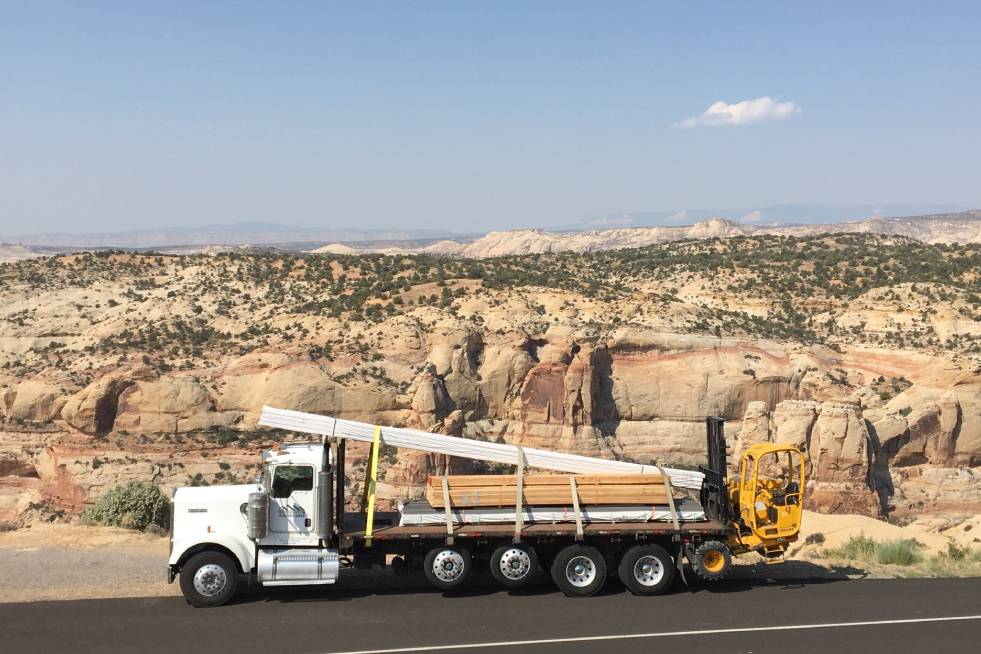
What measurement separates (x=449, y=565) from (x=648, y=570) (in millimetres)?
3390

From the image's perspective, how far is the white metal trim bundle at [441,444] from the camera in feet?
47.8

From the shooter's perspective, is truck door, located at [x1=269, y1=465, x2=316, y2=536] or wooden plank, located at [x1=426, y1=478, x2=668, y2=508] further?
wooden plank, located at [x1=426, y1=478, x2=668, y2=508]

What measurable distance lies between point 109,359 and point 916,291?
144 feet

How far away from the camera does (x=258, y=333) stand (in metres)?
43.9

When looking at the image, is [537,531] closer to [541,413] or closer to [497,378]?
[541,413]

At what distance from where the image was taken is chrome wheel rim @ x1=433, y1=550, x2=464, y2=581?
14.5 metres

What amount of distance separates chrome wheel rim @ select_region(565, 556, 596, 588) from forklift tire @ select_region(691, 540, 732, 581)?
5.75 ft

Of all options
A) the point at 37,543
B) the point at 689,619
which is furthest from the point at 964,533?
the point at 37,543

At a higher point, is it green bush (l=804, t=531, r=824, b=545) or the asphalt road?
the asphalt road

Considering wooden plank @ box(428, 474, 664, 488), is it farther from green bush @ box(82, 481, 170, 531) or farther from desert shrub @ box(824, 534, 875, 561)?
green bush @ box(82, 481, 170, 531)

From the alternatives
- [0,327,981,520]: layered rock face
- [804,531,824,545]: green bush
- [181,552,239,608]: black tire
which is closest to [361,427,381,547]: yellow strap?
[181,552,239,608]: black tire

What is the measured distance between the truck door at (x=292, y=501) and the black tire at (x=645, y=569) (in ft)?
17.4

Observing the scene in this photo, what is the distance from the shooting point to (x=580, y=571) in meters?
14.7

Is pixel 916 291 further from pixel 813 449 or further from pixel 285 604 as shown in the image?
pixel 285 604
